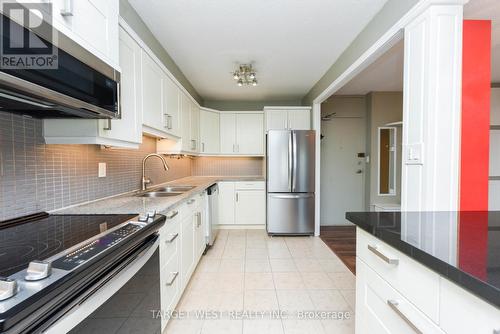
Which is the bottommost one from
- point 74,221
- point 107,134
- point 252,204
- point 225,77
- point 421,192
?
point 252,204

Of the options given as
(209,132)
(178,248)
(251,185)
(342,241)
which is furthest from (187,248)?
(209,132)

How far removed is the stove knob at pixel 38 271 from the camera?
628 millimetres

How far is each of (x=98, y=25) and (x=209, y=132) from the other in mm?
3173

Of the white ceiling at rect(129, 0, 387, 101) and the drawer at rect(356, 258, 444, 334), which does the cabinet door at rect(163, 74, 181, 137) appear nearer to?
the white ceiling at rect(129, 0, 387, 101)

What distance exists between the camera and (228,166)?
488 centimetres

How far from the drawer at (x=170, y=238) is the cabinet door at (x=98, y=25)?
104cm

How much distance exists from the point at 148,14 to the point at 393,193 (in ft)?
14.2

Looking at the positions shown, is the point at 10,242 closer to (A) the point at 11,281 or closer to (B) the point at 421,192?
(A) the point at 11,281

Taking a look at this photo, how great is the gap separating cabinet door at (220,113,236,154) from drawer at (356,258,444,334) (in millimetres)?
3581

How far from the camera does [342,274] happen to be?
2.57 metres

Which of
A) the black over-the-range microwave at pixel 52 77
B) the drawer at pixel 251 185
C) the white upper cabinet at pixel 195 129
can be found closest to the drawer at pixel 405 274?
the black over-the-range microwave at pixel 52 77

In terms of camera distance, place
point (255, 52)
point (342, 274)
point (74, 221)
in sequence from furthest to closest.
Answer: point (255, 52), point (342, 274), point (74, 221)

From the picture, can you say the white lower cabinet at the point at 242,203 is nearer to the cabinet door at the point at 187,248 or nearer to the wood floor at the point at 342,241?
the wood floor at the point at 342,241

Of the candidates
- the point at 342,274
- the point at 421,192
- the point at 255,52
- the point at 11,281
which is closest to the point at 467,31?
the point at 421,192
